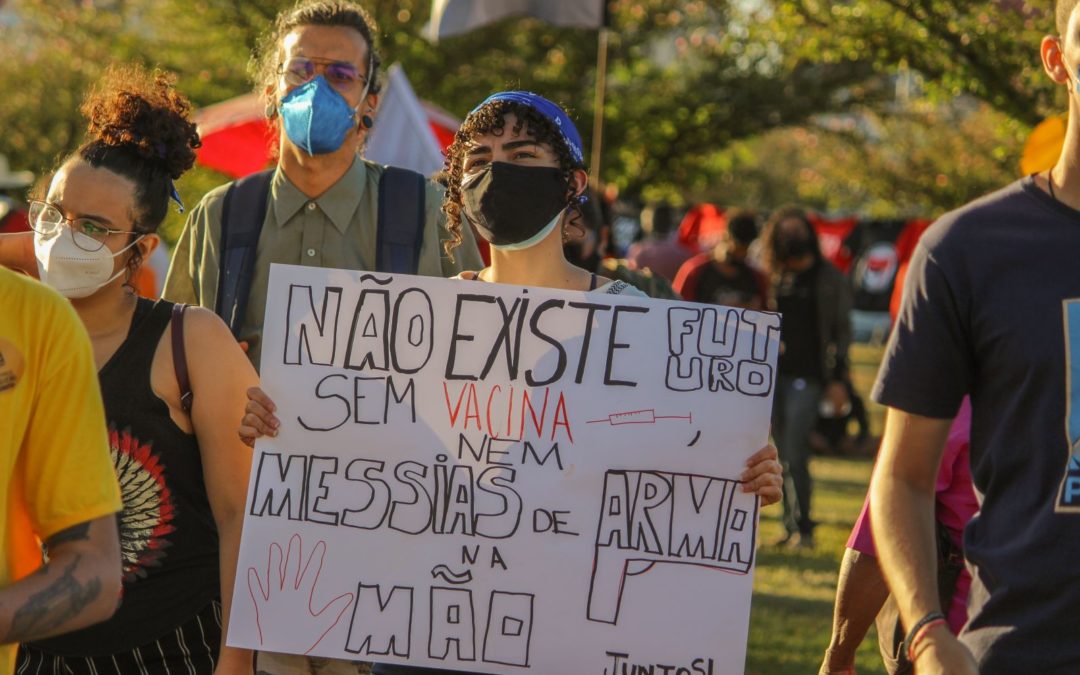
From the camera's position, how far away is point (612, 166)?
21672 millimetres

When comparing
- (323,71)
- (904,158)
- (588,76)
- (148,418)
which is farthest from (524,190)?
(904,158)

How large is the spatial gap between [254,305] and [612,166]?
17703 mm

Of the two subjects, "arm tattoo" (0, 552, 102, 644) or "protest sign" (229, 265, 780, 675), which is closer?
"arm tattoo" (0, 552, 102, 644)

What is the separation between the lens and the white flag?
1068cm

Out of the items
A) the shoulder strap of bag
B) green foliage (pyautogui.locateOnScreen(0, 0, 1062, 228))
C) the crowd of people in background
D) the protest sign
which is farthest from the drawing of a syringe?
green foliage (pyautogui.locateOnScreen(0, 0, 1062, 228))

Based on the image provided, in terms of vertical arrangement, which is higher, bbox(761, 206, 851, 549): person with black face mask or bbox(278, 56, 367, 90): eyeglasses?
bbox(278, 56, 367, 90): eyeglasses

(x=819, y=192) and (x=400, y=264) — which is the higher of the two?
(x=819, y=192)

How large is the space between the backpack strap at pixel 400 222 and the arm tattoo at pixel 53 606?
198 centimetres

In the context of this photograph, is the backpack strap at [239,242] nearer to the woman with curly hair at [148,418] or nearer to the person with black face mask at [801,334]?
the woman with curly hair at [148,418]

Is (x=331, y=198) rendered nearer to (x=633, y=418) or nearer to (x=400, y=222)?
(x=400, y=222)

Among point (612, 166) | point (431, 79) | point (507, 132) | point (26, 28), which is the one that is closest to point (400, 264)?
point (507, 132)

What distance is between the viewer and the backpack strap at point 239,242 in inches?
164

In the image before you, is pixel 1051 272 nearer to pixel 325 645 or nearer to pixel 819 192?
pixel 325 645

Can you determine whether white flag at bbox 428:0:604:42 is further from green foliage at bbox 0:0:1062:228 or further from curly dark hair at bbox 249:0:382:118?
curly dark hair at bbox 249:0:382:118
